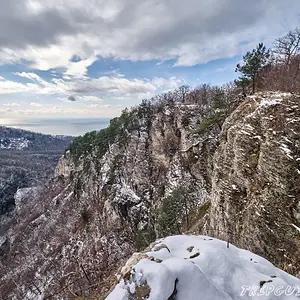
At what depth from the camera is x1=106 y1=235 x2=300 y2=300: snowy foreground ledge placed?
161 inches

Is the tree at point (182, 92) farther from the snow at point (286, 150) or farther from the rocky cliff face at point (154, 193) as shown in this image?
the snow at point (286, 150)

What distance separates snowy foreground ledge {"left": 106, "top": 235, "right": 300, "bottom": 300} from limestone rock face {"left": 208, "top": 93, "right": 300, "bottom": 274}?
254 inches

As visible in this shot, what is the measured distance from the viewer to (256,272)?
5098 millimetres

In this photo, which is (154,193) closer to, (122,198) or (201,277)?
(122,198)

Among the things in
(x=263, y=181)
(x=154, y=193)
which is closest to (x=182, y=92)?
(x=154, y=193)

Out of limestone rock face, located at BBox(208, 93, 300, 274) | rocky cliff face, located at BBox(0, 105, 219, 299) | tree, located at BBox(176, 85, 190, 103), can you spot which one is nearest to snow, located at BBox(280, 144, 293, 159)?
limestone rock face, located at BBox(208, 93, 300, 274)

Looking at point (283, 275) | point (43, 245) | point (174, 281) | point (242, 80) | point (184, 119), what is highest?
point (242, 80)

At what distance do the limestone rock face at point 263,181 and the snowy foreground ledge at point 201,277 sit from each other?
6446 millimetres

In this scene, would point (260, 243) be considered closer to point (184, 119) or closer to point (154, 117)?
point (184, 119)

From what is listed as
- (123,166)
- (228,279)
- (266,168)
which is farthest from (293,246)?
(123,166)

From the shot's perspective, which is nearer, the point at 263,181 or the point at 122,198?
the point at 263,181

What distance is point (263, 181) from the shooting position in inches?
533

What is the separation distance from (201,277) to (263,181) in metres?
10.8

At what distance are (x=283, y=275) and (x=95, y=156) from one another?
63909mm
